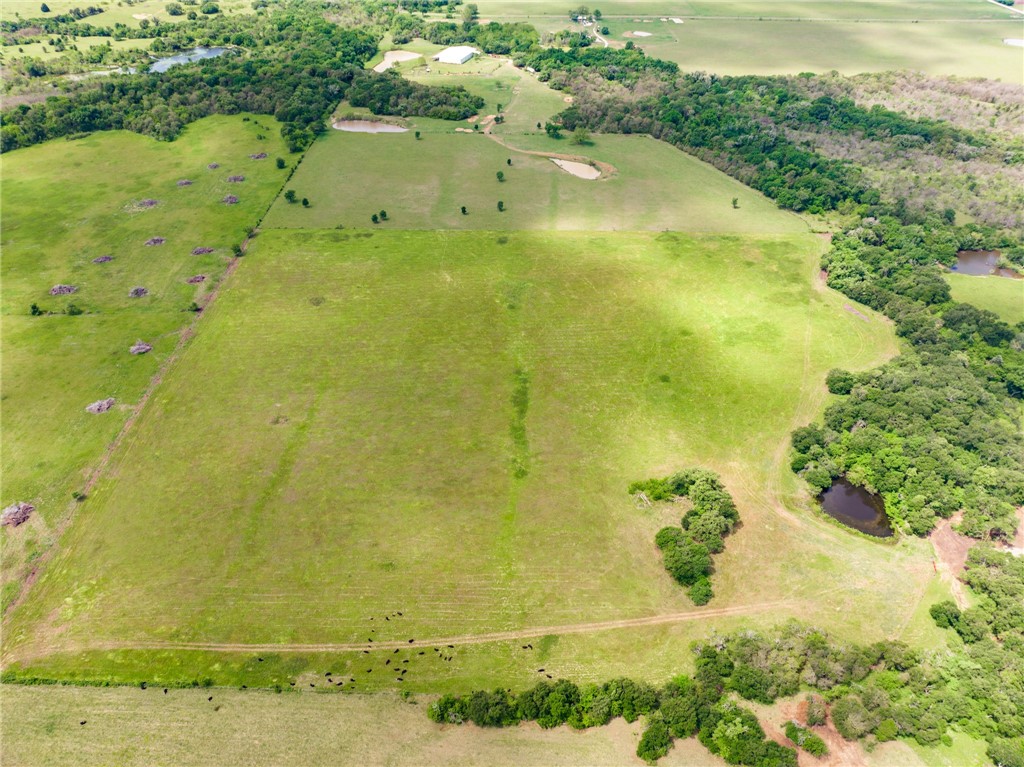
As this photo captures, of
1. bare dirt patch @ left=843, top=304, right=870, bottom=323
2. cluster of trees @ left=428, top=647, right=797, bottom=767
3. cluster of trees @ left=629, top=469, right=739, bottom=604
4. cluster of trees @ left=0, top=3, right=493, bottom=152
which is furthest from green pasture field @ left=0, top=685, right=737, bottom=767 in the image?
cluster of trees @ left=0, top=3, right=493, bottom=152

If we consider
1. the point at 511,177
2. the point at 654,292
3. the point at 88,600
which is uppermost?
the point at 511,177

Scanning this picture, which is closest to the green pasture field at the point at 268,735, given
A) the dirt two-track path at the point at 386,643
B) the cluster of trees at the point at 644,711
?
the cluster of trees at the point at 644,711

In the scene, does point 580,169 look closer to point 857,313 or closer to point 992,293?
point 857,313

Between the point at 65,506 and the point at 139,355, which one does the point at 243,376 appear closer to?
the point at 139,355

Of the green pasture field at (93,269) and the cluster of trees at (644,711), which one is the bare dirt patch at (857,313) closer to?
the cluster of trees at (644,711)

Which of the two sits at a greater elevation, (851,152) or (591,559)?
(851,152)

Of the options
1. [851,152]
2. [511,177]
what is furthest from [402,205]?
[851,152]
